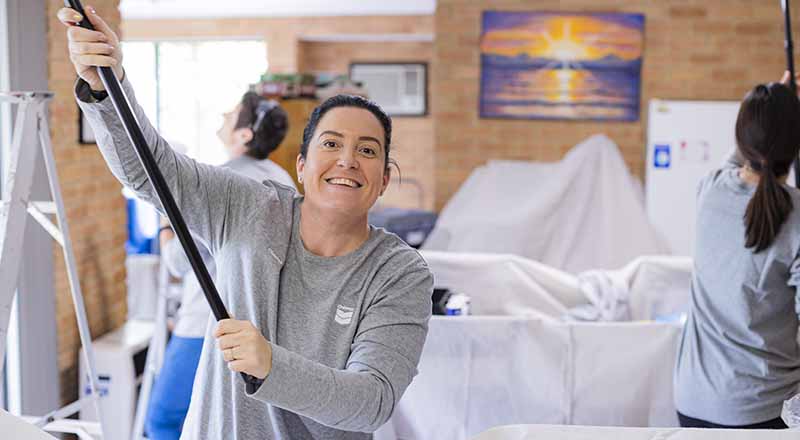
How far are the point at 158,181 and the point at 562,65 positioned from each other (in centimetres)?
484

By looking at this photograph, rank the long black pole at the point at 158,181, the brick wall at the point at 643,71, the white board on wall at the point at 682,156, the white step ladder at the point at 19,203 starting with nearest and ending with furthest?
1. the long black pole at the point at 158,181
2. the white step ladder at the point at 19,203
3. the white board on wall at the point at 682,156
4. the brick wall at the point at 643,71

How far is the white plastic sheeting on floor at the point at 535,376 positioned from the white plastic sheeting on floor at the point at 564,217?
1.76 metres

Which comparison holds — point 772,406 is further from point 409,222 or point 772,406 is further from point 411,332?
point 409,222

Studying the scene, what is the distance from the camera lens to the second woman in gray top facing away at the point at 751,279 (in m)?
1.95

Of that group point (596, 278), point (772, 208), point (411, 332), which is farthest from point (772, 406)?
point (596, 278)

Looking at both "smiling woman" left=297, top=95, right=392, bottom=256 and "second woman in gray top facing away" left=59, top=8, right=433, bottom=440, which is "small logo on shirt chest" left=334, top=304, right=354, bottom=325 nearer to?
"second woman in gray top facing away" left=59, top=8, right=433, bottom=440

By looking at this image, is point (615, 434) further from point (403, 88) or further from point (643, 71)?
point (403, 88)

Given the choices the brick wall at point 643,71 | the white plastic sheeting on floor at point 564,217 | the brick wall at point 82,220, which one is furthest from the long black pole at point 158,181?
the brick wall at point 643,71

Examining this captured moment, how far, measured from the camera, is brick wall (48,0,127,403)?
324 cm

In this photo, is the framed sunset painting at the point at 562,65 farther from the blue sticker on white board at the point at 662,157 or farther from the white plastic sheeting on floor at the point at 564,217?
the white plastic sheeting on floor at the point at 564,217

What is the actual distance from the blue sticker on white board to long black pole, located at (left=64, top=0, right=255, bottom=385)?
15.5ft

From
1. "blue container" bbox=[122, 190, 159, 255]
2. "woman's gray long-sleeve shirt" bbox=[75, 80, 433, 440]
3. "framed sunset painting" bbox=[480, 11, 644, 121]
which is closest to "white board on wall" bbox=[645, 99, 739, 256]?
"framed sunset painting" bbox=[480, 11, 644, 121]

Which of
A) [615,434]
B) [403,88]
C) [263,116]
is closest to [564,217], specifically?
[263,116]

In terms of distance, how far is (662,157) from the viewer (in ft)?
18.3
